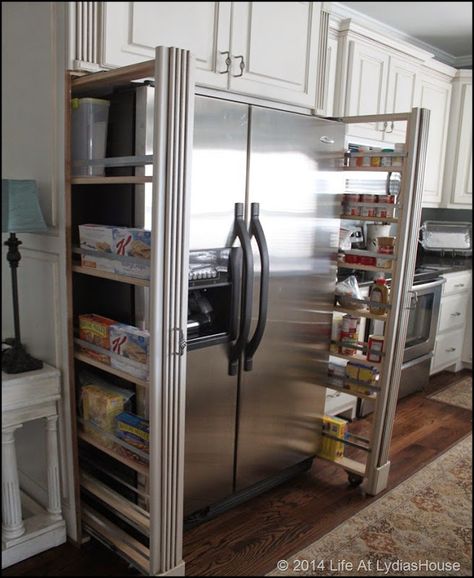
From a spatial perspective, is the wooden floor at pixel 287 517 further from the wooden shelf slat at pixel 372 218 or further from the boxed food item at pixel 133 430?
the wooden shelf slat at pixel 372 218

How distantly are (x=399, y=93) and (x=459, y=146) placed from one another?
101 cm

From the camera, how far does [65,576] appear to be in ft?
4.85

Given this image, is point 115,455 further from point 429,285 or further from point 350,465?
point 429,285

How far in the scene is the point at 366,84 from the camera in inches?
96.0

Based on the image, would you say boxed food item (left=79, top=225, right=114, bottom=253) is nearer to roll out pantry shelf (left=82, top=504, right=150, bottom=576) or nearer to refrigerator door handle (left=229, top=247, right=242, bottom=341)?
refrigerator door handle (left=229, top=247, right=242, bottom=341)

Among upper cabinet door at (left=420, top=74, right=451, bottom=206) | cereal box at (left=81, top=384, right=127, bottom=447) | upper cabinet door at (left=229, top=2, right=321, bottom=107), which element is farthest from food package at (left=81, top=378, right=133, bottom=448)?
upper cabinet door at (left=420, top=74, right=451, bottom=206)

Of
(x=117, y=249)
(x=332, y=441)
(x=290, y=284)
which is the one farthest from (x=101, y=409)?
(x=332, y=441)

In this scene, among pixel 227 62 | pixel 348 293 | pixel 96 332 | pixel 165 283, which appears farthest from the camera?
pixel 348 293

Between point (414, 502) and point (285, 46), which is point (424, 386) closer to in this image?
point (414, 502)

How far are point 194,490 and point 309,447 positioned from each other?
563 millimetres

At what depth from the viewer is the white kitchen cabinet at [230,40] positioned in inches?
46.4

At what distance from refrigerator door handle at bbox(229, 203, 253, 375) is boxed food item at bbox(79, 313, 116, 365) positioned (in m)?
0.41

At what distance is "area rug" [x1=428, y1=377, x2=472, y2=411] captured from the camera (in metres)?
1.87

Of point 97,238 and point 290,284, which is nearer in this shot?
point 97,238
